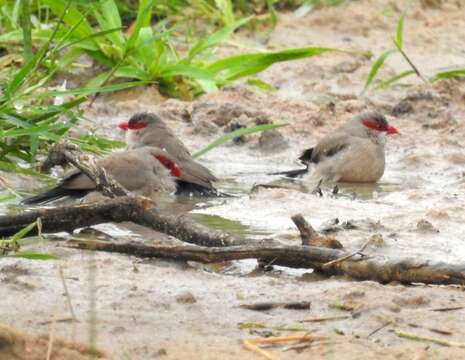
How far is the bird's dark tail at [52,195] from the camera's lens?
267 inches

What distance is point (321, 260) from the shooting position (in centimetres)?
502

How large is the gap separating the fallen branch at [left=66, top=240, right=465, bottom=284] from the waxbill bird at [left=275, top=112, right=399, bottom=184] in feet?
11.7

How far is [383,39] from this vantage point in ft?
40.9

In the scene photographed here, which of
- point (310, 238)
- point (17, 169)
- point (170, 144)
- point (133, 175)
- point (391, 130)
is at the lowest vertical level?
point (391, 130)

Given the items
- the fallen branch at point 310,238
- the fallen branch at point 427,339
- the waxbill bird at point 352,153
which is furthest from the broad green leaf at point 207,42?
the fallen branch at point 427,339

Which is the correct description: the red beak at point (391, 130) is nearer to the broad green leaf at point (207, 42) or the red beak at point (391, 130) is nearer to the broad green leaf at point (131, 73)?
the broad green leaf at point (207, 42)

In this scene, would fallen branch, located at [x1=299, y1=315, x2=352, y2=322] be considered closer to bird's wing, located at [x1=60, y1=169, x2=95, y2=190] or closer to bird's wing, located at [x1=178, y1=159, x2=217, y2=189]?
bird's wing, located at [x1=60, y1=169, x2=95, y2=190]

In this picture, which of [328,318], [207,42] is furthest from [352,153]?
[328,318]

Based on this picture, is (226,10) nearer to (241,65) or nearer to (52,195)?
(241,65)

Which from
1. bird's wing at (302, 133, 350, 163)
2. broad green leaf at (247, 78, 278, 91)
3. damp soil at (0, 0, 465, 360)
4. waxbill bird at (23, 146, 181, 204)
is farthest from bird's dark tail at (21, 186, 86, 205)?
broad green leaf at (247, 78, 278, 91)

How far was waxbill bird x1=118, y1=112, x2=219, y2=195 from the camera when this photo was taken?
25.5ft

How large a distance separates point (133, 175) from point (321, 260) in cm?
264

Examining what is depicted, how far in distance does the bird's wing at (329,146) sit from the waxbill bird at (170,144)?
992 mm

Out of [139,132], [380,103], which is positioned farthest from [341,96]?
[139,132]
